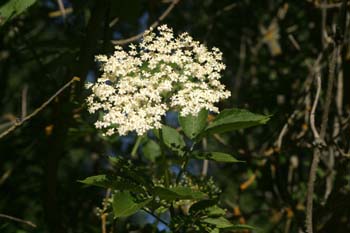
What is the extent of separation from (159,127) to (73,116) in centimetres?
103

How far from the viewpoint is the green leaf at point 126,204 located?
1.41 m

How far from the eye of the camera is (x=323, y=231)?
8.41ft

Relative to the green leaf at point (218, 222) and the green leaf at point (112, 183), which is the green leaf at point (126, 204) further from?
the green leaf at point (218, 222)

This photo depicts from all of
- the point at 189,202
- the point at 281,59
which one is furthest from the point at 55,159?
the point at 281,59

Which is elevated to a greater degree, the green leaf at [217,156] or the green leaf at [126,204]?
the green leaf at [217,156]

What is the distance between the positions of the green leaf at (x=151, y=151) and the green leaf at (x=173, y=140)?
0.58 meters

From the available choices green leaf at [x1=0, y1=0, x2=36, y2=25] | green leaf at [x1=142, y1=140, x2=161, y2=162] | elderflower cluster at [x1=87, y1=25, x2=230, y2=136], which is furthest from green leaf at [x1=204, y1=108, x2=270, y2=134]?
green leaf at [x1=142, y1=140, x2=161, y2=162]

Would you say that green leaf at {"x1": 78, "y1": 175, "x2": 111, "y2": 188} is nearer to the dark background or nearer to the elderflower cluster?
the elderflower cluster

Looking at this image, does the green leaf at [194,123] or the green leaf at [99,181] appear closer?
the green leaf at [99,181]

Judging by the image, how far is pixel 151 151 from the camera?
Result: 2.44 meters

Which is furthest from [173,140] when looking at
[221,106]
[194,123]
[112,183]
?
[221,106]

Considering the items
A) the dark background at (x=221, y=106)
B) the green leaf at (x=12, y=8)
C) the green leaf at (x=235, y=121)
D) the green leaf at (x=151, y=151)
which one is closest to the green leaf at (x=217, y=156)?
the green leaf at (x=235, y=121)

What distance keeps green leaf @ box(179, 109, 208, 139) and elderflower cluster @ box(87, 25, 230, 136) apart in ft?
0.37

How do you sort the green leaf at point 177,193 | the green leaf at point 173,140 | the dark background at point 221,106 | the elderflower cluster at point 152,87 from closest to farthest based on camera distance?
the green leaf at point 177,193
the elderflower cluster at point 152,87
the green leaf at point 173,140
the dark background at point 221,106
